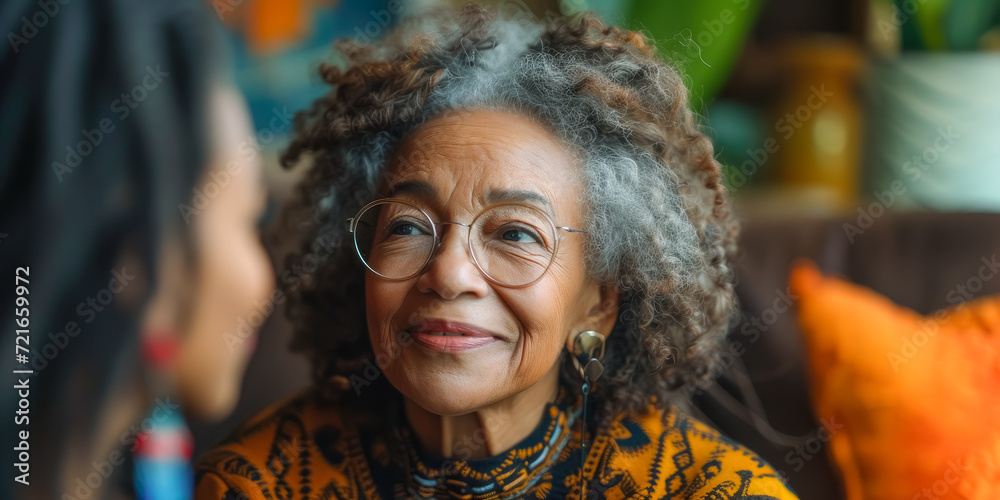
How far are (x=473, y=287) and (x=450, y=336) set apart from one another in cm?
8

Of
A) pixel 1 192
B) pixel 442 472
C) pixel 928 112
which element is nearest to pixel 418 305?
pixel 442 472

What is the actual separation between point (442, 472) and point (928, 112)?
1666 mm

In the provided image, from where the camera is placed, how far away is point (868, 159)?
2332 millimetres

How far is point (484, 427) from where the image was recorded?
130 centimetres

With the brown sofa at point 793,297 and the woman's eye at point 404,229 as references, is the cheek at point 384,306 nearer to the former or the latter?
the woman's eye at point 404,229

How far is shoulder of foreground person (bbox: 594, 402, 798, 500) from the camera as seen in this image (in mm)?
1245

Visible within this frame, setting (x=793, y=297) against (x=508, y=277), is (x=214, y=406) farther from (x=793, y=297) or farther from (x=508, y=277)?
(x=793, y=297)

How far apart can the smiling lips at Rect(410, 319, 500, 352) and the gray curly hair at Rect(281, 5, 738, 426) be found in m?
0.24

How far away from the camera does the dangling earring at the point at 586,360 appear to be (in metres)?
1.30

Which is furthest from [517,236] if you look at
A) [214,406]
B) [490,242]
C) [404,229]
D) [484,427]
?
[214,406]

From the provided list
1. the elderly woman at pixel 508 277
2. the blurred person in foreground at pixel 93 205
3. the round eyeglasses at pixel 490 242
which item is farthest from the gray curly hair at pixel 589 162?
the blurred person in foreground at pixel 93 205

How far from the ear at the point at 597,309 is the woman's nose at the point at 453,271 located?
8.6 inches

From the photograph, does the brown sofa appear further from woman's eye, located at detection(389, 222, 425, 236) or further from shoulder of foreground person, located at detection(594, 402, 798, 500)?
woman's eye, located at detection(389, 222, 425, 236)

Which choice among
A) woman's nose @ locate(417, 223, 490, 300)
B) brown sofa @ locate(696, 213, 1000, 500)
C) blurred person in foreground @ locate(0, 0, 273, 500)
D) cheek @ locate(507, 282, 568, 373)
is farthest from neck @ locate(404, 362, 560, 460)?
brown sofa @ locate(696, 213, 1000, 500)
